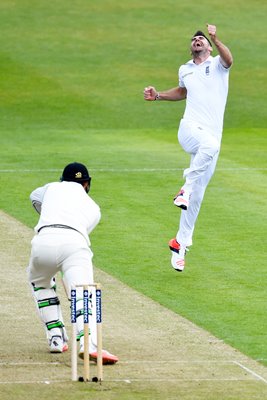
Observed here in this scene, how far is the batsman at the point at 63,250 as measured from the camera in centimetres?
1136

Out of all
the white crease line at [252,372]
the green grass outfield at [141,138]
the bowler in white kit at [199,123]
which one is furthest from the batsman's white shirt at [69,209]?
the bowler in white kit at [199,123]

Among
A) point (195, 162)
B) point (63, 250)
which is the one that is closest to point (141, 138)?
point (195, 162)

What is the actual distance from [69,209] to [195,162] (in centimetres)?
410

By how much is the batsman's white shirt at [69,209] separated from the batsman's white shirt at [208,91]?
4072mm

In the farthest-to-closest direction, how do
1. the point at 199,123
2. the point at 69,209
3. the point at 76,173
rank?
the point at 199,123 → the point at 76,173 → the point at 69,209

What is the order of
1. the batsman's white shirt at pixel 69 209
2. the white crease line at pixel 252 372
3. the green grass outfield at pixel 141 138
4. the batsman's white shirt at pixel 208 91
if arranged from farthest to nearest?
the batsman's white shirt at pixel 208 91, the green grass outfield at pixel 141 138, the batsman's white shirt at pixel 69 209, the white crease line at pixel 252 372

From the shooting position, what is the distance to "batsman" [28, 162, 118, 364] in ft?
37.3

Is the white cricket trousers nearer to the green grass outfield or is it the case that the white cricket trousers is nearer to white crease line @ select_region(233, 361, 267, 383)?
the green grass outfield

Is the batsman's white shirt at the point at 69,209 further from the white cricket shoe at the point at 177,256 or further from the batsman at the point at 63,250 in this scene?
the white cricket shoe at the point at 177,256

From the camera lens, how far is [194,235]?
18.0 meters

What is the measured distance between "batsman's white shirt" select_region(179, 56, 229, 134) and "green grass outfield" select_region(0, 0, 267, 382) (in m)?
1.82

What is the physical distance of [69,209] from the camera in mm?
11570

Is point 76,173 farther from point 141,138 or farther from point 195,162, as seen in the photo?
point 141,138

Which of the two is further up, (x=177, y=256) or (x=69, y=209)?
(x=177, y=256)
